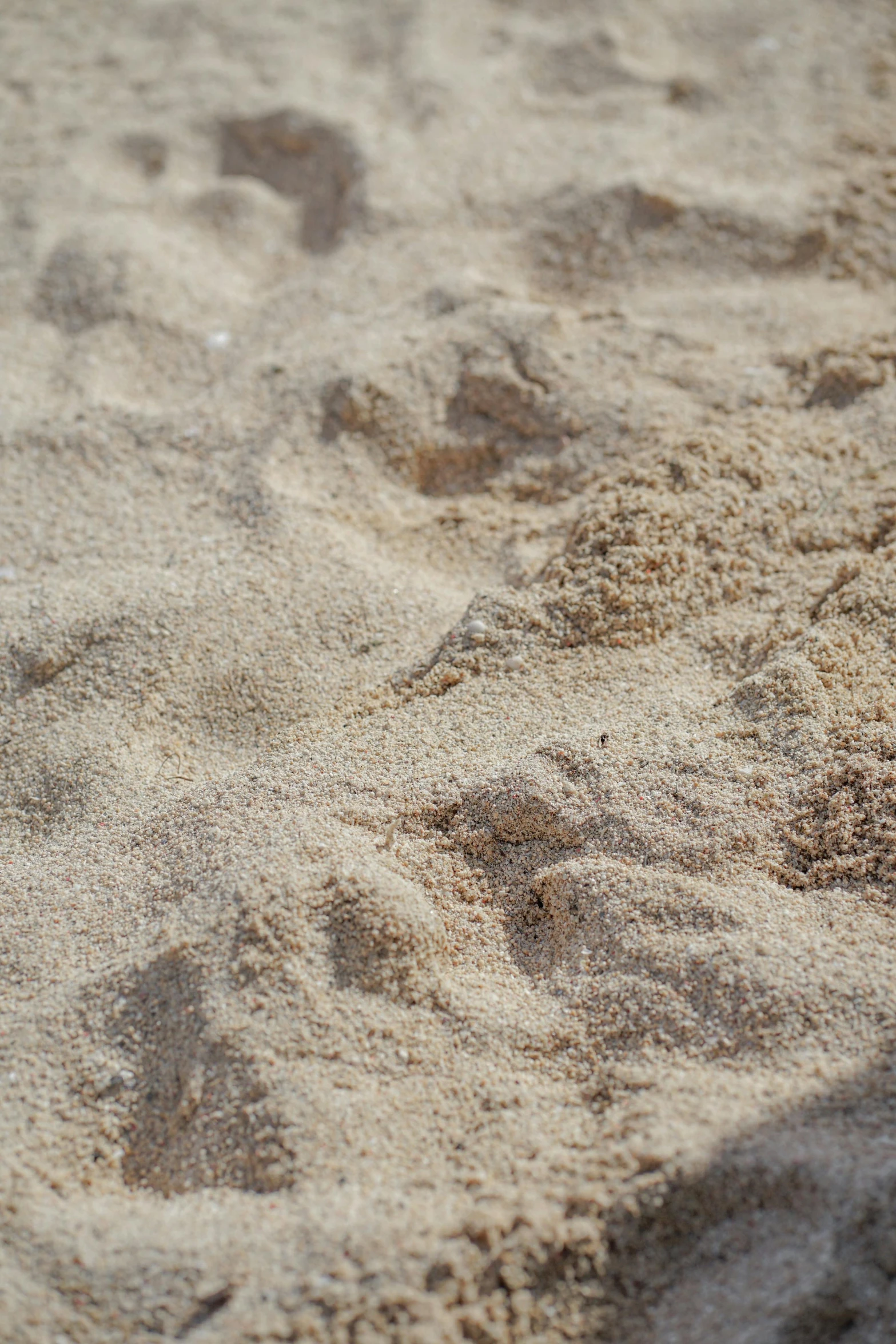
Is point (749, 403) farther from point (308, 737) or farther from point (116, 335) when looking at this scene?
point (116, 335)

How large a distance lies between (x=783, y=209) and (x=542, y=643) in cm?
157

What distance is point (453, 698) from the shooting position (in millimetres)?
1802

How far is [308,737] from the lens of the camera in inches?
69.8

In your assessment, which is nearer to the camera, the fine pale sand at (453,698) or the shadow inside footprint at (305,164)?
the fine pale sand at (453,698)

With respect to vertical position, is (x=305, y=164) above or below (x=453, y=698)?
above

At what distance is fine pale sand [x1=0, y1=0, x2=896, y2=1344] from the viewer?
1.19 metres

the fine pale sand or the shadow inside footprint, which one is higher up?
the shadow inside footprint

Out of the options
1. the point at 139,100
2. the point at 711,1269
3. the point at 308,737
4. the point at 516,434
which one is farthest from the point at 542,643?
the point at 139,100

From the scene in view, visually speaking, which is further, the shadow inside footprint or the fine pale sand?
the shadow inside footprint

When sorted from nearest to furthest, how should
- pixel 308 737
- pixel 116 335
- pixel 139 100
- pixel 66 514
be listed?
pixel 308 737
pixel 66 514
pixel 116 335
pixel 139 100

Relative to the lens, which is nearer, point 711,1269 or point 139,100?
point 711,1269

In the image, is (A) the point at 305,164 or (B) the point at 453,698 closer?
(B) the point at 453,698

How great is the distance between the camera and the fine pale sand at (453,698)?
1188mm

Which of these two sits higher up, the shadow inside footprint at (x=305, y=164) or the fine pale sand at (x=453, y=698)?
the shadow inside footprint at (x=305, y=164)
